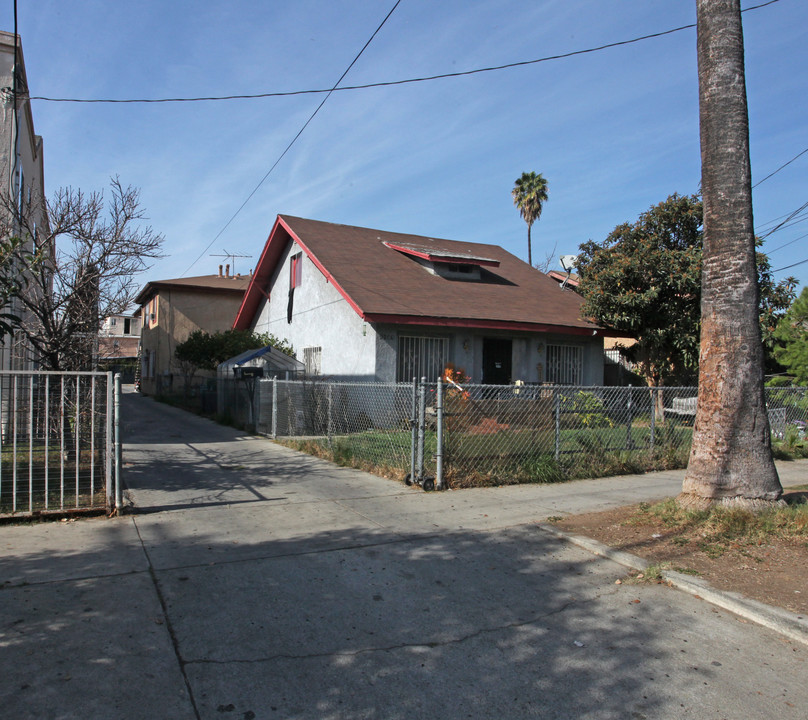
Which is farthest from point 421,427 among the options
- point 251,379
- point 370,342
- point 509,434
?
point 251,379

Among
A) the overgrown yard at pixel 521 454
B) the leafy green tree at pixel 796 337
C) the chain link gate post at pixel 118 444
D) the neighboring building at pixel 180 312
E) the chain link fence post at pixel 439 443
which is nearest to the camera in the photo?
the chain link gate post at pixel 118 444

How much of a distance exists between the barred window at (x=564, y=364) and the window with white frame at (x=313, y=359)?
6.55 m

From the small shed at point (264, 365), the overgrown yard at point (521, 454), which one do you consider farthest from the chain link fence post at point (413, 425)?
the small shed at point (264, 365)

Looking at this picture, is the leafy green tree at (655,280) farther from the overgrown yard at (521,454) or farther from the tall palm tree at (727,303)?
the tall palm tree at (727,303)

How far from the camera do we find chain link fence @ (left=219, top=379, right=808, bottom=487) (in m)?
8.76

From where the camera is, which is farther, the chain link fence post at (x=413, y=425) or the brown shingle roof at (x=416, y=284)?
the brown shingle roof at (x=416, y=284)

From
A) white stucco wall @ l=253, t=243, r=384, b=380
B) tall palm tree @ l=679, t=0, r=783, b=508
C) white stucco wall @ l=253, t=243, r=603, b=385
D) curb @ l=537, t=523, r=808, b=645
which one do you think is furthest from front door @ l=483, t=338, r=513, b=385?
curb @ l=537, t=523, r=808, b=645

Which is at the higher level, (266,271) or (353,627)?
(266,271)

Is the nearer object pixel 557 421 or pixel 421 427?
pixel 421 427

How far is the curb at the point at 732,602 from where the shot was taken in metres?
4.12

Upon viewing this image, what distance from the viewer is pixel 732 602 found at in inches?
178

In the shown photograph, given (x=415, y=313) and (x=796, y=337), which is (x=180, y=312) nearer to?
(x=415, y=313)

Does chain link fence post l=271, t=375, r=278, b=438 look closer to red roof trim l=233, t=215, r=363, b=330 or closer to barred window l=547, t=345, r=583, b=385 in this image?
red roof trim l=233, t=215, r=363, b=330

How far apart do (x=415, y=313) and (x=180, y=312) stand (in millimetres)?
21241
